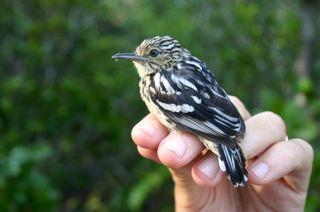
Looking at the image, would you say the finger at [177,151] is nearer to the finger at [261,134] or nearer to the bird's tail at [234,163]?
the bird's tail at [234,163]

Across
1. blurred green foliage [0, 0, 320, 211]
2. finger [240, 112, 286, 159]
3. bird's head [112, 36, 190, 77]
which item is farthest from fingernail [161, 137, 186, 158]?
blurred green foliage [0, 0, 320, 211]

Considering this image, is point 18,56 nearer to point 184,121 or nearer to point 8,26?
point 8,26

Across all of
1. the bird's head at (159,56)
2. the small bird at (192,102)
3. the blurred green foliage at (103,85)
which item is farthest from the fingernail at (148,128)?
the blurred green foliage at (103,85)

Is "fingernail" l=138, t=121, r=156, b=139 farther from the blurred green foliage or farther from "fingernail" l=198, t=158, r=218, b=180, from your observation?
the blurred green foliage

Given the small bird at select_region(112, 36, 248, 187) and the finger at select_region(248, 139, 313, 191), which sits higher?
the small bird at select_region(112, 36, 248, 187)

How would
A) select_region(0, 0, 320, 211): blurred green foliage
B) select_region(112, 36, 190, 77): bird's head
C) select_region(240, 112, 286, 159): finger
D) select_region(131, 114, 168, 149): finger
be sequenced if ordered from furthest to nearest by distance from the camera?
1. select_region(0, 0, 320, 211): blurred green foliage
2. select_region(112, 36, 190, 77): bird's head
3. select_region(240, 112, 286, 159): finger
4. select_region(131, 114, 168, 149): finger

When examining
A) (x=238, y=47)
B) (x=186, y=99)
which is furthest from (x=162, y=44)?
(x=238, y=47)

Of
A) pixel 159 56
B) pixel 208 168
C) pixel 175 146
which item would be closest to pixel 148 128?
pixel 175 146
